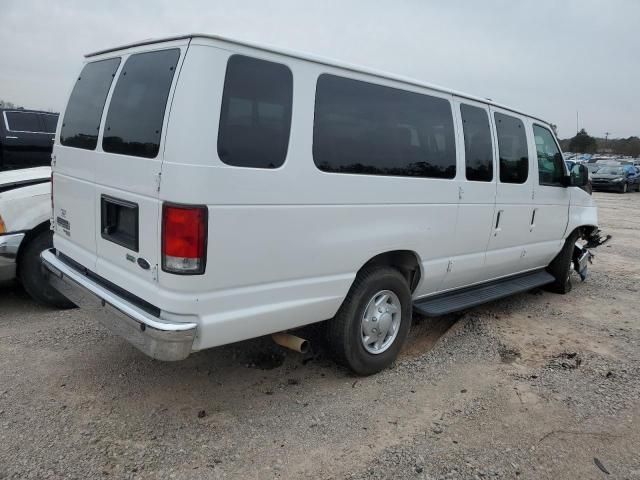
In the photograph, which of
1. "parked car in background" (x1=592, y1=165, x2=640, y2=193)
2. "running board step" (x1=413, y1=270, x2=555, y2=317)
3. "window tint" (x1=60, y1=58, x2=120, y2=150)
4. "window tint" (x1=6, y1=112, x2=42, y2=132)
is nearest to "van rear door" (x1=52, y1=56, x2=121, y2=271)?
"window tint" (x1=60, y1=58, x2=120, y2=150)

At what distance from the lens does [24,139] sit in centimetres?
712

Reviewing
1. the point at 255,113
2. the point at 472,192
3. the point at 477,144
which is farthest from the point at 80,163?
the point at 477,144

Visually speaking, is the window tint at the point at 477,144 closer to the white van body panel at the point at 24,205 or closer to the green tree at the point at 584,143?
the white van body panel at the point at 24,205

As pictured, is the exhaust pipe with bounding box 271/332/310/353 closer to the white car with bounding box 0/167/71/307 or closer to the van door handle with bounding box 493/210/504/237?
the van door handle with bounding box 493/210/504/237

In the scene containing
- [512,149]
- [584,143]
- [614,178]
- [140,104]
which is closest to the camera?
[140,104]

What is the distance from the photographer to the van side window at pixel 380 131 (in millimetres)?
3289

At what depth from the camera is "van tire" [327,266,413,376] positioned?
3.65 meters

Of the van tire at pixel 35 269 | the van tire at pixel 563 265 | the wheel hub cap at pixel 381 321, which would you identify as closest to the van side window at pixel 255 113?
the wheel hub cap at pixel 381 321

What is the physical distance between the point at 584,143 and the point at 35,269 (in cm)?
8033

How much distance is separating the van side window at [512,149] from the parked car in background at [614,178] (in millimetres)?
24252

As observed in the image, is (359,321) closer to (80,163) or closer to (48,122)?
(80,163)

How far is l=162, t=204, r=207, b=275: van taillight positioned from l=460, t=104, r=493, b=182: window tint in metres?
2.52

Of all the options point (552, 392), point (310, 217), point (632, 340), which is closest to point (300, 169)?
point (310, 217)

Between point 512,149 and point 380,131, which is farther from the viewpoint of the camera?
point 512,149
